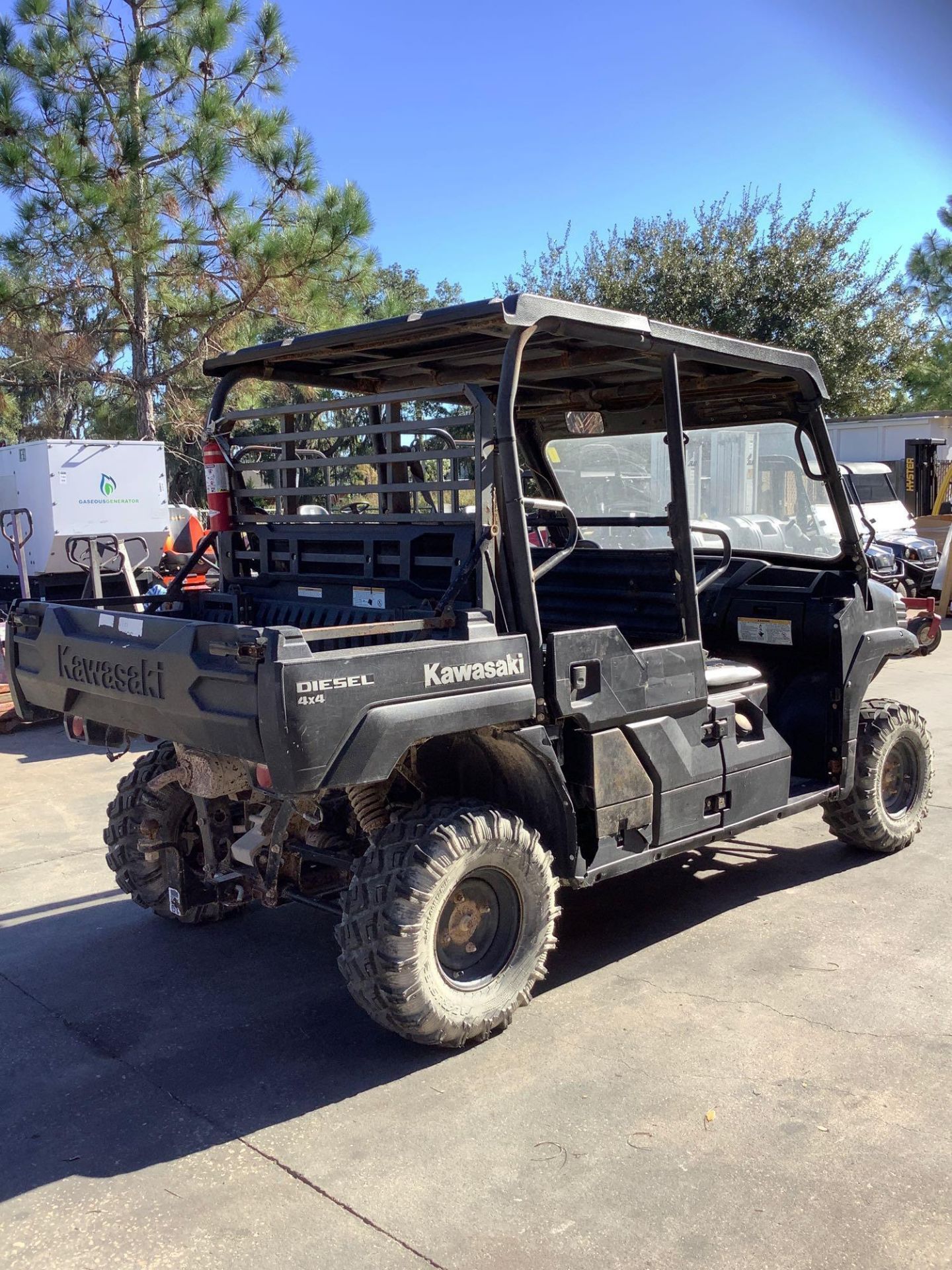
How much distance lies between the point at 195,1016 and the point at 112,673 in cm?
126

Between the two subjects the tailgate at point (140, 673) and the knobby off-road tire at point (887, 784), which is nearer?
A: the tailgate at point (140, 673)

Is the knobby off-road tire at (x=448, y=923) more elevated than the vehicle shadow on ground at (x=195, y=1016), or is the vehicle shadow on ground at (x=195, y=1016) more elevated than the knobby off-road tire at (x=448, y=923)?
the knobby off-road tire at (x=448, y=923)

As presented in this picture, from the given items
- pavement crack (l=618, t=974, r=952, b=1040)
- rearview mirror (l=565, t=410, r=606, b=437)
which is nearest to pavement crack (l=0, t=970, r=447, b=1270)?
pavement crack (l=618, t=974, r=952, b=1040)

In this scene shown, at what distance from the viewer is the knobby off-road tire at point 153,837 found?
4402mm

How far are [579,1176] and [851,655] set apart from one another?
110 inches

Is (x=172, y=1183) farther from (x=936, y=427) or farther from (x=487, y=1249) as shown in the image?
(x=936, y=427)

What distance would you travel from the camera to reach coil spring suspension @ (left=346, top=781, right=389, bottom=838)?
3742mm

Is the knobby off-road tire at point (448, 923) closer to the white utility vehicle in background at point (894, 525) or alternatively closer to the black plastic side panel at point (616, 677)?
the black plastic side panel at point (616, 677)

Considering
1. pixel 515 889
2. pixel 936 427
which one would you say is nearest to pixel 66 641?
pixel 515 889

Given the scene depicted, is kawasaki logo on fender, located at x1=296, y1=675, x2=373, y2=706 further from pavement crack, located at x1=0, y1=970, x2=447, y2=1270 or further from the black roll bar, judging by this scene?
pavement crack, located at x1=0, y1=970, x2=447, y2=1270

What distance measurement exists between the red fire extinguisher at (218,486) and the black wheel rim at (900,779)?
3.30 m

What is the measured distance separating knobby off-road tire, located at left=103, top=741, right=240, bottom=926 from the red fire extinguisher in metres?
0.96

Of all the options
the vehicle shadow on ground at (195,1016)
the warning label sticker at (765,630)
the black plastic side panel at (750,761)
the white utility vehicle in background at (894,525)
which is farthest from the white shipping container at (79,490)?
the black plastic side panel at (750,761)

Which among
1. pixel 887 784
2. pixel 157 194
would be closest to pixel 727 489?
pixel 887 784
